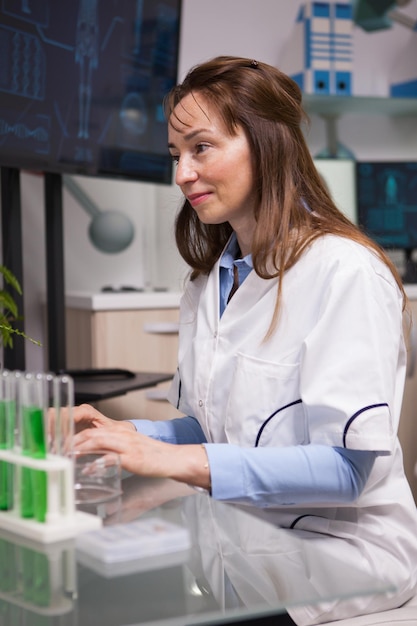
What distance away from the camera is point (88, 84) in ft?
8.59

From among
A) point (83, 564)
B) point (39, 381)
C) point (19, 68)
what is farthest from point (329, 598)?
point (19, 68)

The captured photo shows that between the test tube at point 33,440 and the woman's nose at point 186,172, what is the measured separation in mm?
605

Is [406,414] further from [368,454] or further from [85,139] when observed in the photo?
[368,454]

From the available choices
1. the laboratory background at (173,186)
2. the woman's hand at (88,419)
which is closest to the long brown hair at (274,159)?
the woman's hand at (88,419)

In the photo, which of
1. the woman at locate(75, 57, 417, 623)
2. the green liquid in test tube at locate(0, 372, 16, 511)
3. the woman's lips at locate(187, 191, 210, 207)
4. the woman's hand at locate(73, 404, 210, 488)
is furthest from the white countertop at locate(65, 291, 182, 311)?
the green liquid in test tube at locate(0, 372, 16, 511)

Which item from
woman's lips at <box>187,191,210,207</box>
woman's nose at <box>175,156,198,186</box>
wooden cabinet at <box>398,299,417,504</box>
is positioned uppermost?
woman's nose at <box>175,156,198,186</box>

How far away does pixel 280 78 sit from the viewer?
1427 mm

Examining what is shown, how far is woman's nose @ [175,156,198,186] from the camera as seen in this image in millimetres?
1405

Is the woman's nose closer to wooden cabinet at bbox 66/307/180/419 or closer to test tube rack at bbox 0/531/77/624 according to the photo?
test tube rack at bbox 0/531/77/624

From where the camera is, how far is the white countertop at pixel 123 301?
284cm

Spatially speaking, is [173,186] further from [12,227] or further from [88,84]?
[12,227]

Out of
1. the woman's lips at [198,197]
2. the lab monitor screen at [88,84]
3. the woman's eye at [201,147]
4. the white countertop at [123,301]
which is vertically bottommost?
the white countertop at [123,301]

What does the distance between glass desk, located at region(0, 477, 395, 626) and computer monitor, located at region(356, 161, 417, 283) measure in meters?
2.94

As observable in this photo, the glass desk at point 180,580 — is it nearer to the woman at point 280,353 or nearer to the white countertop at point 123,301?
the woman at point 280,353
